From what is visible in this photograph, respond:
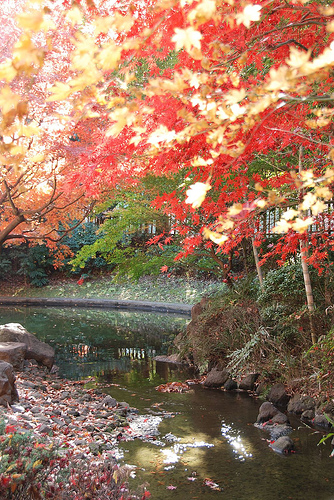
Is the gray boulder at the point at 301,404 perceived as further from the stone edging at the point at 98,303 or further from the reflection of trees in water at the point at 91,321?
the stone edging at the point at 98,303

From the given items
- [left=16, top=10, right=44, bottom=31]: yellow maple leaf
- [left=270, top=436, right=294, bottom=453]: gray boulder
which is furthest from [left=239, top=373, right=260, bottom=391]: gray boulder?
[left=16, top=10, right=44, bottom=31]: yellow maple leaf

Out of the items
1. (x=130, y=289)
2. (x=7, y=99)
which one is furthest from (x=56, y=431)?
(x=130, y=289)

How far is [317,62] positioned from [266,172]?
7.38m

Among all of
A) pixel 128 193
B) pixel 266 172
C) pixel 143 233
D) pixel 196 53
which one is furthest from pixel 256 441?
pixel 143 233

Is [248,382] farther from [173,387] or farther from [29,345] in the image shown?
[29,345]

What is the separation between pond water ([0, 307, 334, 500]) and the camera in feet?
12.6

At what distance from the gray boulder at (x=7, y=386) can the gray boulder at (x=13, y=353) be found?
1583 mm

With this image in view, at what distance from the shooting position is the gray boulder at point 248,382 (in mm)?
6750

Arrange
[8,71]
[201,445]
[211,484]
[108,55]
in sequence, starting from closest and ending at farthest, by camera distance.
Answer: [8,71]
[108,55]
[211,484]
[201,445]

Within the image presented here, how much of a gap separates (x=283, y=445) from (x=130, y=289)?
15.1 meters

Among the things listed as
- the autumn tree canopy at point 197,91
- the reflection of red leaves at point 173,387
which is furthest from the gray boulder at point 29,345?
the autumn tree canopy at point 197,91

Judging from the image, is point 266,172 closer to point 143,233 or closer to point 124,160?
point 124,160

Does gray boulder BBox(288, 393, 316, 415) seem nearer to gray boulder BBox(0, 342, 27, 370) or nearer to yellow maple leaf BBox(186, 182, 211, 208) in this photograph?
gray boulder BBox(0, 342, 27, 370)

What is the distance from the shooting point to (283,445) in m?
4.57
